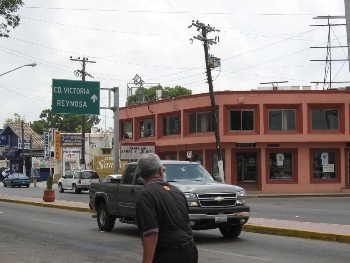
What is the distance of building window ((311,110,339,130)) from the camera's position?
46062 mm

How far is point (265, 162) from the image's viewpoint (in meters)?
45.4

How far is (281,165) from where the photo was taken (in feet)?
150

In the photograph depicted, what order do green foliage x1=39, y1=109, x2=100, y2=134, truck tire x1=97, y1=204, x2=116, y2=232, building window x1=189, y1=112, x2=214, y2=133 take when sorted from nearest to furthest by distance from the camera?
truck tire x1=97, y1=204, x2=116, y2=232 → building window x1=189, y1=112, x2=214, y2=133 → green foliage x1=39, y1=109, x2=100, y2=134

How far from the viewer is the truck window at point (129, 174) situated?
1625cm

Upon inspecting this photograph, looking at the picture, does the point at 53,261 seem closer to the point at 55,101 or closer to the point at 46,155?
the point at 55,101

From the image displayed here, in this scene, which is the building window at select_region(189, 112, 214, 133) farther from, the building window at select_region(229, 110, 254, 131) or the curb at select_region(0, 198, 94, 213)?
the curb at select_region(0, 198, 94, 213)

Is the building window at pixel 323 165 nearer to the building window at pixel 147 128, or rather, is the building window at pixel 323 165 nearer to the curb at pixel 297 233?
the building window at pixel 147 128

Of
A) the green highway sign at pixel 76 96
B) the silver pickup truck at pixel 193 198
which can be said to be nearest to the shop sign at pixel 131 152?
the green highway sign at pixel 76 96

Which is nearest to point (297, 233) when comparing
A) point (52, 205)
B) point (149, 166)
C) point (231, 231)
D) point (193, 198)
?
point (231, 231)

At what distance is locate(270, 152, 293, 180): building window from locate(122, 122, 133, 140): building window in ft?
53.7

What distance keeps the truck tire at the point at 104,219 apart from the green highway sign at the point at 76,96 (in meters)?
16.9

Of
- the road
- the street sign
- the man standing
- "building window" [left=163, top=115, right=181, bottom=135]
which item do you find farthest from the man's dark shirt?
the street sign

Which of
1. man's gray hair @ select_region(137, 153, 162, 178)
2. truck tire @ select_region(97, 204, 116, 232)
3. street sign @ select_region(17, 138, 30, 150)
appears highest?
street sign @ select_region(17, 138, 30, 150)

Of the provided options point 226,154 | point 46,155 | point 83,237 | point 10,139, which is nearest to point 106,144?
point 46,155
